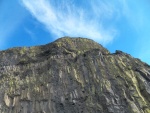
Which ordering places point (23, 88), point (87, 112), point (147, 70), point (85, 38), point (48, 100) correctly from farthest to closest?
point (85, 38) < point (147, 70) < point (23, 88) < point (48, 100) < point (87, 112)

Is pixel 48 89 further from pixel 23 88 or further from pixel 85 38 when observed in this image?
pixel 85 38

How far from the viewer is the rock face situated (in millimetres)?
50969

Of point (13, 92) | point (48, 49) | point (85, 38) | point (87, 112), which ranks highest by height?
point (85, 38)

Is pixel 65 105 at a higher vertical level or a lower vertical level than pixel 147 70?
lower

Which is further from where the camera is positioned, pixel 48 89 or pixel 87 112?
pixel 48 89

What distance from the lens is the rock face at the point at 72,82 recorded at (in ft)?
167

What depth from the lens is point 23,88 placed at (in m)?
56.4

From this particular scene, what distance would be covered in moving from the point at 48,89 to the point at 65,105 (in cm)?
534

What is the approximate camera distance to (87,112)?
49.0 metres

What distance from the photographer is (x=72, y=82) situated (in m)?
55.7

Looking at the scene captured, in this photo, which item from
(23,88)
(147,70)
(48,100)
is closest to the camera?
(48,100)

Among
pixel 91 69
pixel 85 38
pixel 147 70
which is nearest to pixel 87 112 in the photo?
pixel 91 69

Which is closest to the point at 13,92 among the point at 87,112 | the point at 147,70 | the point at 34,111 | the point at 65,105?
the point at 34,111

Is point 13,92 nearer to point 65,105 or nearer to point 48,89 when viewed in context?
point 48,89
